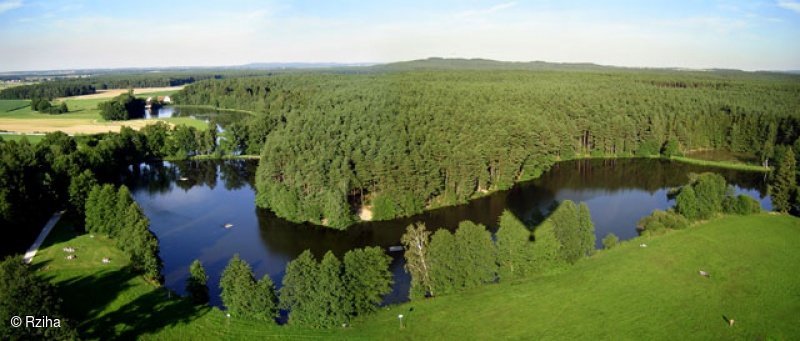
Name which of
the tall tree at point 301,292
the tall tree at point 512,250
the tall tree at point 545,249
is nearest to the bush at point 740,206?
the tall tree at point 545,249

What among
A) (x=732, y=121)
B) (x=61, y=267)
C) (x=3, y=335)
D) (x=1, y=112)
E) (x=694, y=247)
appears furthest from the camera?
(x=1, y=112)

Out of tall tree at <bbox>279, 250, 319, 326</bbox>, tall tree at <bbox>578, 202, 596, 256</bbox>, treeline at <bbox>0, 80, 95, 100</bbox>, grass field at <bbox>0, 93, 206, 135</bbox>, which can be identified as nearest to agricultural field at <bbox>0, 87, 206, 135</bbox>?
grass field at <bbox>0, 93, 206, 135</bbox>

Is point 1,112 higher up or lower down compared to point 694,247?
higher up

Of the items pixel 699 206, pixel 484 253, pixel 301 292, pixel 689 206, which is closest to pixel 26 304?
pixel 301 292

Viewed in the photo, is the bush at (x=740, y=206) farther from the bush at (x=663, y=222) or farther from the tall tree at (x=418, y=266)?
the tall tree at (x=418, y=266)

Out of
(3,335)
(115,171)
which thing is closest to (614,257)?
(3,335)

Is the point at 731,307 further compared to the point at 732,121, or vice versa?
the point at 732,121

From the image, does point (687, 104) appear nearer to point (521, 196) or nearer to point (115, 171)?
point (521, 196)
